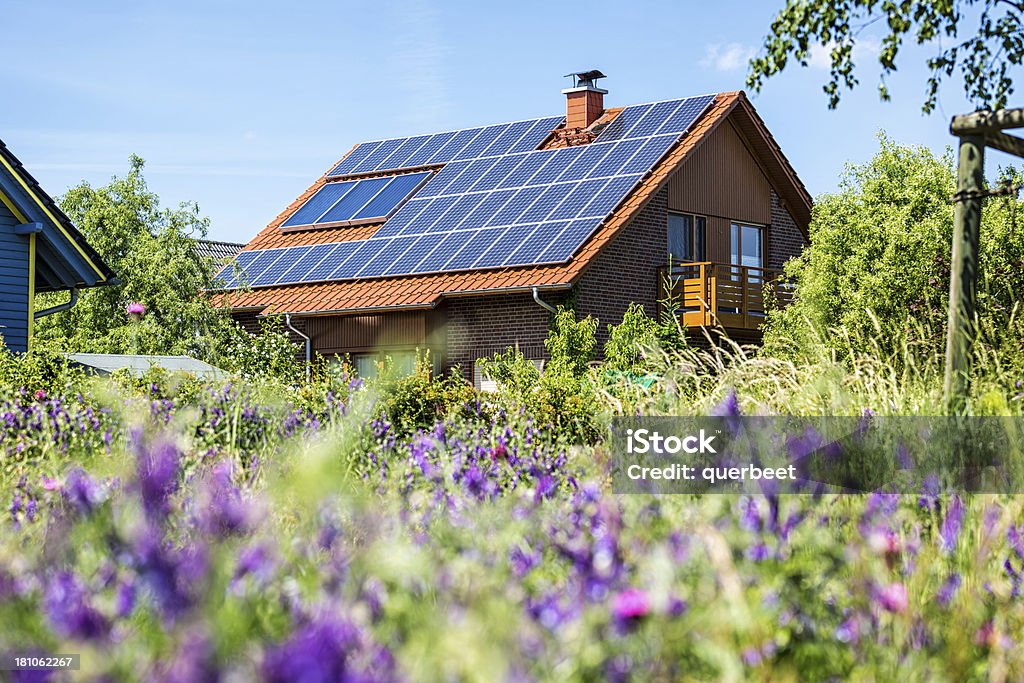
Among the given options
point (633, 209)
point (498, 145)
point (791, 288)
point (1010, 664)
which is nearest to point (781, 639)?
point (1010, 664)

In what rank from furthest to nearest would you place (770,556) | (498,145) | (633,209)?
(498,145), (633,209), (770,556)

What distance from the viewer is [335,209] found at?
28.8 m

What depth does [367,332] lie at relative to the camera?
2475 centimetres

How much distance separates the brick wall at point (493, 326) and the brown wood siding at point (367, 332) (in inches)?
24.1

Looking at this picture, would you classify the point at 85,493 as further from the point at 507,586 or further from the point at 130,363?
the point at 130,363

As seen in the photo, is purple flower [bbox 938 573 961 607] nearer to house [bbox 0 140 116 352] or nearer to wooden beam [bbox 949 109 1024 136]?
wooden beam [bbox 949 109 1024 136]

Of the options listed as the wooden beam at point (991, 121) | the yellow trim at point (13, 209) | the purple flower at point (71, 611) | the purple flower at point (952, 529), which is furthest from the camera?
the yellow trim at point (13, 209)

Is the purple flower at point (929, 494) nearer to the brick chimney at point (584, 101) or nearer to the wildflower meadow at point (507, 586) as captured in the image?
the wildflower meadow at point (507, 586)

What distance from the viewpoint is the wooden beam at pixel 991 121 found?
9.21 m

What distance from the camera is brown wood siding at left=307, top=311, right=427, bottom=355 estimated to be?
24234 mm

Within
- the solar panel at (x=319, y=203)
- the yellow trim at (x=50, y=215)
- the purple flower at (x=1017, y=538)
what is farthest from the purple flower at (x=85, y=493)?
the solar panel at (x=319, y=203)

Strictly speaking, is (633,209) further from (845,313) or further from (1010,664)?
(1010,664)

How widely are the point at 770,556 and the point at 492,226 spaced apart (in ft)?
67.7

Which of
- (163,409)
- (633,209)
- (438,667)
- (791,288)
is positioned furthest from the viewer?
(791,288)
